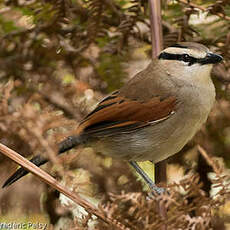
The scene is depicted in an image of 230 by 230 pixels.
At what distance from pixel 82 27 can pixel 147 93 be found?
779 mm

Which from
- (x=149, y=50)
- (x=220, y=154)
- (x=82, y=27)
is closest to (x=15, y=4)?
(x=82, y=27)

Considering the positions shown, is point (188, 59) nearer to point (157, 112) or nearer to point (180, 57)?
point (180, 57)

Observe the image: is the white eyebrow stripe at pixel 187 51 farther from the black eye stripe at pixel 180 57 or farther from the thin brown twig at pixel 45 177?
the thin brown twig at pixel 45 177

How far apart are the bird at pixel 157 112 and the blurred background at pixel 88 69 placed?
17 centimetres

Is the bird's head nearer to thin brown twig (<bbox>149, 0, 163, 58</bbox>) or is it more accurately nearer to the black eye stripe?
the black eye stripe

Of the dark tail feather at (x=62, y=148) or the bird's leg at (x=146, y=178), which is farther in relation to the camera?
the bird's leg at (x=146, y=178)

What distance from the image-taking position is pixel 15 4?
3195 millimetres

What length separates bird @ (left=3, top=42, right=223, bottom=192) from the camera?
269 centimetres

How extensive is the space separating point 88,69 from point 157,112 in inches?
31.0

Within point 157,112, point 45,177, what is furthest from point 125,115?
point 45,177

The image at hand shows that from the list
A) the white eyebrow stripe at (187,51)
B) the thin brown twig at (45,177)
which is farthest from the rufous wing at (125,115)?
the thin brown twig at (45,177)

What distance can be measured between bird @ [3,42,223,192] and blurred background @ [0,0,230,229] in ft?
0.56

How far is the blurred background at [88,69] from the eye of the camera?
2844mm

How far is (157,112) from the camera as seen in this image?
274 centimetres
